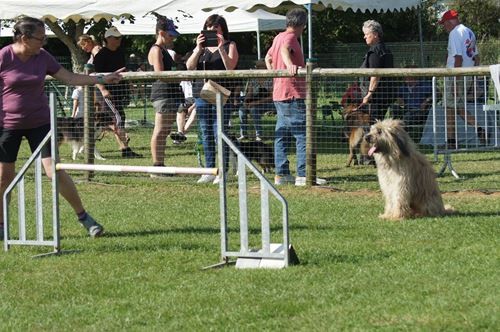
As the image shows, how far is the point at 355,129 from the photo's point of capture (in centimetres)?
1360

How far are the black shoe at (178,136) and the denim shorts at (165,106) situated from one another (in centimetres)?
220

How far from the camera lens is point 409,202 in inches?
360

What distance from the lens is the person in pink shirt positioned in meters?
11.8

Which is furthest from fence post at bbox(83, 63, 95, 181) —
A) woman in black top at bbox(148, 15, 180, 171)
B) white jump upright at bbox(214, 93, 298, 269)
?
white jump upright at bbox(214, 93, 298, 269)

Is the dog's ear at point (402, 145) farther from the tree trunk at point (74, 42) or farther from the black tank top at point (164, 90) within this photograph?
the tree trunk at point (74, 42)

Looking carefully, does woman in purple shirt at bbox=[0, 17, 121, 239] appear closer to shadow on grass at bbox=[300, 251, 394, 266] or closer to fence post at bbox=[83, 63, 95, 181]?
shadow on grass at bbox=[300, 251, 394, 266]

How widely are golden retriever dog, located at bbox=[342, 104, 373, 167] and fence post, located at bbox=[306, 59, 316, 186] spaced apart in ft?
3.64

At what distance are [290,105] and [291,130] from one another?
0.30m

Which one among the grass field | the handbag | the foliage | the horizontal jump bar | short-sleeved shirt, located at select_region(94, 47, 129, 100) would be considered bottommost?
the grass field

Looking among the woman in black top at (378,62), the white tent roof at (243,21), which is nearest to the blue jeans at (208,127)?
the woman in black top at (378,62)

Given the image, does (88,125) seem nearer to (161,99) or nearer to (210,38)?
(161,99)

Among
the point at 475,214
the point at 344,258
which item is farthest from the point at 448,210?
the point at 344,258

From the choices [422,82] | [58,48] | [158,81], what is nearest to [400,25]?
[58,48]

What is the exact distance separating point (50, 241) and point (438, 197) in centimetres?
353
